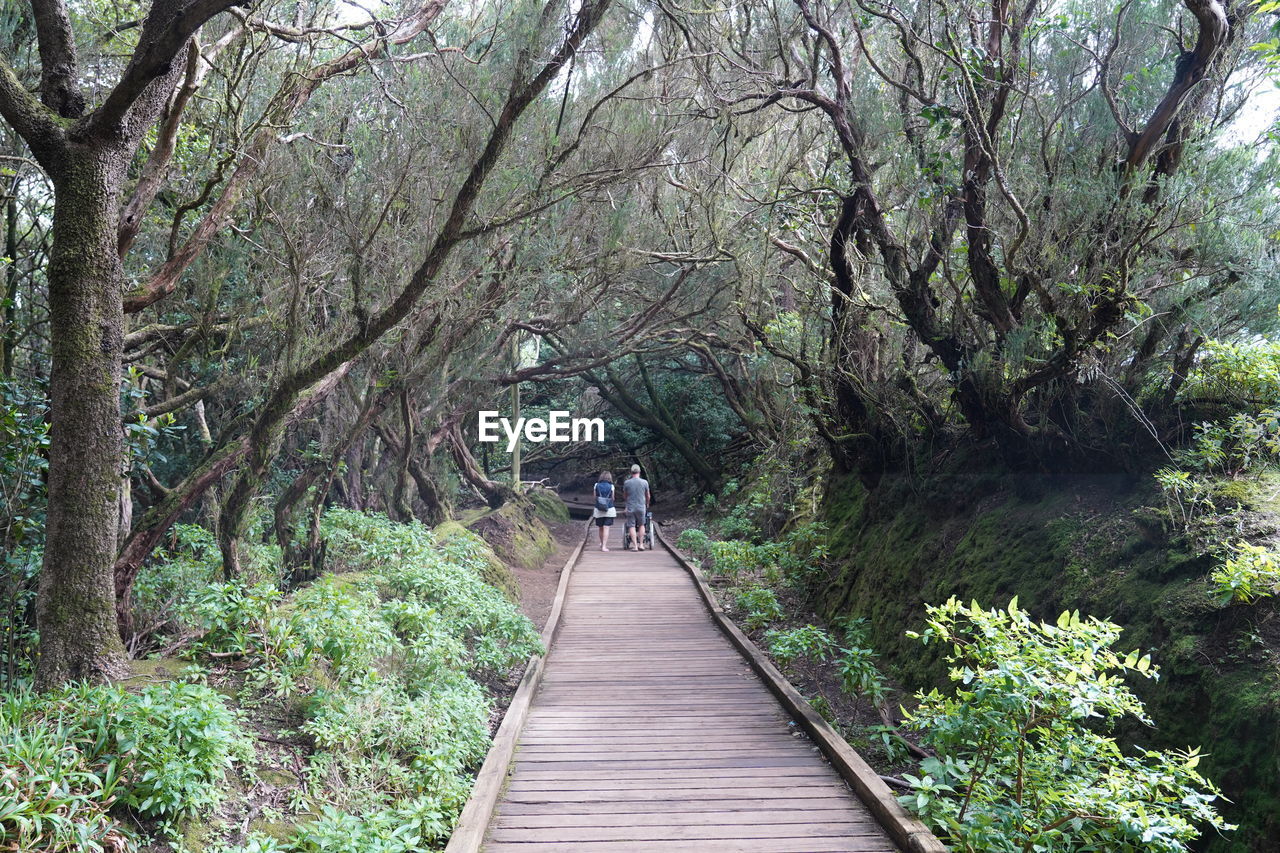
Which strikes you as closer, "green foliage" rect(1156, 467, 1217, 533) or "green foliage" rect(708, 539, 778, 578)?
"green foliage" rect(1156, 467, 1217, 533)

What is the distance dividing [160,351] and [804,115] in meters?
8.14

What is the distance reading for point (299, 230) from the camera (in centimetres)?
705

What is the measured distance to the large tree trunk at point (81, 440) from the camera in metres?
4.00

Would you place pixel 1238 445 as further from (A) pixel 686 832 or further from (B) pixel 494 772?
(B) pixel 494 772

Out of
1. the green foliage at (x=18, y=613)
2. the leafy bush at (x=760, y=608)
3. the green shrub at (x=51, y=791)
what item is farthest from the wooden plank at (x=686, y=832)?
the leafy bush at (x=760, y=608)

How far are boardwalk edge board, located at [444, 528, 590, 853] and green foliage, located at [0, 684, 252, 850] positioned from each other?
113cm

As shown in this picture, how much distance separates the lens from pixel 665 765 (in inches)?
217

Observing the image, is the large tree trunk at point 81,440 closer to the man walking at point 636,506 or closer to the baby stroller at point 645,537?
the man walking at point 636,506

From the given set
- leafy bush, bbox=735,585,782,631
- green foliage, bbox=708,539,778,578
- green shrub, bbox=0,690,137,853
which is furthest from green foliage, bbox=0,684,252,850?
green foliage, bbox=708,539,778,578

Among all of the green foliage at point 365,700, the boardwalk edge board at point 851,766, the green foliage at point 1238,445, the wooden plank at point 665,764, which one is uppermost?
the green foliage at point 1238,445

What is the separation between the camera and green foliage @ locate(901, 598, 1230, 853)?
139 inches

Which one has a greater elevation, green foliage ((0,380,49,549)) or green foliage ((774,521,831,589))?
green foliage ((0,380,49,549))

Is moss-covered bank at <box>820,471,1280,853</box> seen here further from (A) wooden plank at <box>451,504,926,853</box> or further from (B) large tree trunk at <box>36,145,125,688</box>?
(B) large tree trunk at <box>36,145,125,688</box>

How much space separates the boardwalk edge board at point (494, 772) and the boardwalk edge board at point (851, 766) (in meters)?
2.01
